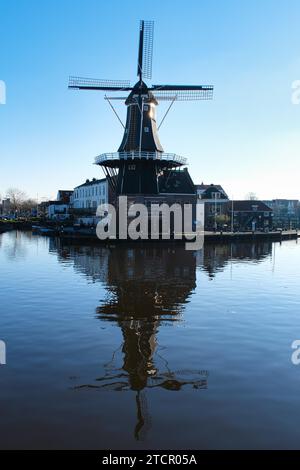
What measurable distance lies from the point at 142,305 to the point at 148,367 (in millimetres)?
7095

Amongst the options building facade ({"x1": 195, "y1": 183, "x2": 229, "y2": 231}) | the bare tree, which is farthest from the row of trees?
building facade ({"x1": 195, "y1": 183, "x2": 229, "y2": 231})

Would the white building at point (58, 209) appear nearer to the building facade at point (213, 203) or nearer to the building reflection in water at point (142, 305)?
the building facade at point (213, 203)

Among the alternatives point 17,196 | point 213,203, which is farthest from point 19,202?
point 213,203

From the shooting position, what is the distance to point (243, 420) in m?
8.08

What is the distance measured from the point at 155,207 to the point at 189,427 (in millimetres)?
46702

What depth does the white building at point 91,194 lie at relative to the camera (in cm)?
7681

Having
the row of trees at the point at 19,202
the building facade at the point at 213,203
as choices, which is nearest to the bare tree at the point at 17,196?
the row of trees at the point at 19,202

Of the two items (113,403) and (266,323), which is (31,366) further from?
(266,323)

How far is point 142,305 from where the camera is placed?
17.8 metres

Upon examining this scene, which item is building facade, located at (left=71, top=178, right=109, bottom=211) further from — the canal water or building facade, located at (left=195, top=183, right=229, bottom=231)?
the canal water

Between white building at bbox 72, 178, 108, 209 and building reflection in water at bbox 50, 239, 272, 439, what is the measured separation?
37.3m

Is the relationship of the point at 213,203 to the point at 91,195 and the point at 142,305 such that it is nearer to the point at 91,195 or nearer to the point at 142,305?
A: the point at 91,195

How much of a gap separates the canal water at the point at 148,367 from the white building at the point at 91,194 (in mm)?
55123
